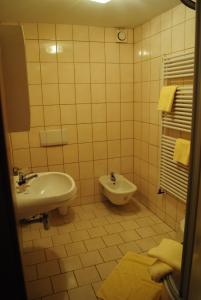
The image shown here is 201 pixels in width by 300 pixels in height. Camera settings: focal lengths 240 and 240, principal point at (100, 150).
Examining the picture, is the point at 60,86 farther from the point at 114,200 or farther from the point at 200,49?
the point at 200,49

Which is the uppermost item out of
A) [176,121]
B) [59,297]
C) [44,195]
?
[176,121]

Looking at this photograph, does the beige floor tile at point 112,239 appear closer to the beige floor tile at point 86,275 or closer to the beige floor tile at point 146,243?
the beige floor tile at point 146,243

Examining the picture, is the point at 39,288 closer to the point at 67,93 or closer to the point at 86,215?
the point at 86,215

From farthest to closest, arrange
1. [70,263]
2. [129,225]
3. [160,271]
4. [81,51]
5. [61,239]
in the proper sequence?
[81,51], [129,225], [61,239], [70,263], [160,271]

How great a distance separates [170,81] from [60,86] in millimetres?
1196

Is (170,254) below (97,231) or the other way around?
the other way around

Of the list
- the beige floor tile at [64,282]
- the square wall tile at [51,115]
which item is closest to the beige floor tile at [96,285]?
the beige floor tile at [64,282]

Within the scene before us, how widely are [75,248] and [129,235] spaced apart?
1.84 feet

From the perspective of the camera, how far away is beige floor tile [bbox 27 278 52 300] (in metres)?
1.71

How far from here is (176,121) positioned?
2.19 metres

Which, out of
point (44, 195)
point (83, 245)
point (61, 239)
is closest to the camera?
point (44, 195)

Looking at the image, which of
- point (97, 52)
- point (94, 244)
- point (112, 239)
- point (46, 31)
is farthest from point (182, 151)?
point (46, 31)

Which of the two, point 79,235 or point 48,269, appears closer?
point 48,269

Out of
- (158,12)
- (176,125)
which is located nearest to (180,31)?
(158,12)
